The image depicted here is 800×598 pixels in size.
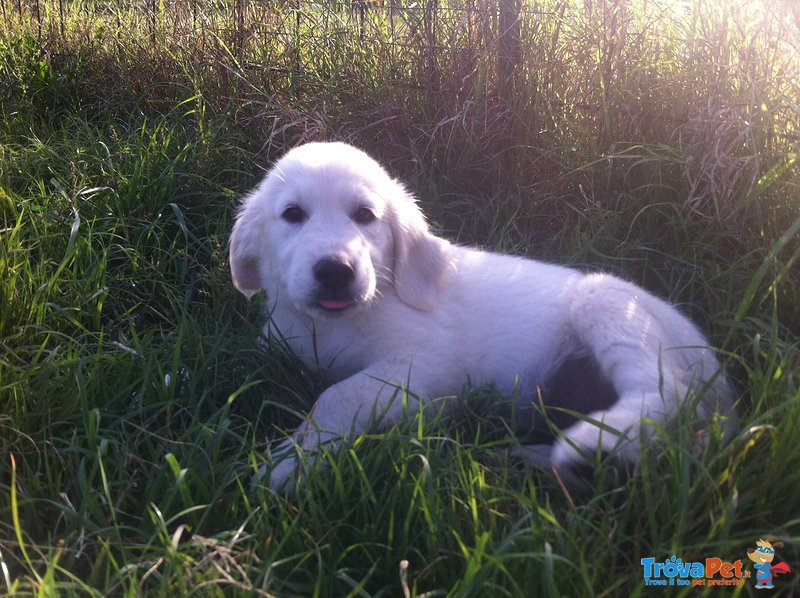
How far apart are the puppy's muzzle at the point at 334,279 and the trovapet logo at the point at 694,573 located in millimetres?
1231

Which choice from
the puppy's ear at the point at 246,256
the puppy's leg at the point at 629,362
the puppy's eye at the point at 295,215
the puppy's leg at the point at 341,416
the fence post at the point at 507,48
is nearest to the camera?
the puppy's leg at the point at 629,362

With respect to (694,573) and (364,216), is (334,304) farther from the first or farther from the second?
(694,573)

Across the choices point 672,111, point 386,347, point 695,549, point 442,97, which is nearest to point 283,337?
point 386,347

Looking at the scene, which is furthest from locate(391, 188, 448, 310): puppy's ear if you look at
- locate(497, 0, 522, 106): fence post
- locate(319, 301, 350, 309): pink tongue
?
locate(497, 0, 522, 106): fence post

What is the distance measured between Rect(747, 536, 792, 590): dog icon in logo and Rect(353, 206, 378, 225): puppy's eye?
1589 mm

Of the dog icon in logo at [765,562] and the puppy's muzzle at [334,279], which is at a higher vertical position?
the puppy's muzzle at [334,279]

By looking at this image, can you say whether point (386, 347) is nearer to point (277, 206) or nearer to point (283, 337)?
point (283, 337)

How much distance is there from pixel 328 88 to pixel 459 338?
184 centimetres

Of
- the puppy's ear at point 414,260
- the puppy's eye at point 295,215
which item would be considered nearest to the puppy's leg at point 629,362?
the puppy's ear at point 414,260

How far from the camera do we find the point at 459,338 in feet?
8.85

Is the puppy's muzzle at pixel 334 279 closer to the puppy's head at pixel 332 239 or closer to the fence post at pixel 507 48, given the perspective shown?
the puppy's head at pixel 332 239

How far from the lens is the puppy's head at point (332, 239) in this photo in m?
2.44

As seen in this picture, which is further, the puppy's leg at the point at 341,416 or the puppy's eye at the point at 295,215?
the puppy's eye at the point at 295,215

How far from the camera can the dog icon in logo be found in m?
1.45
